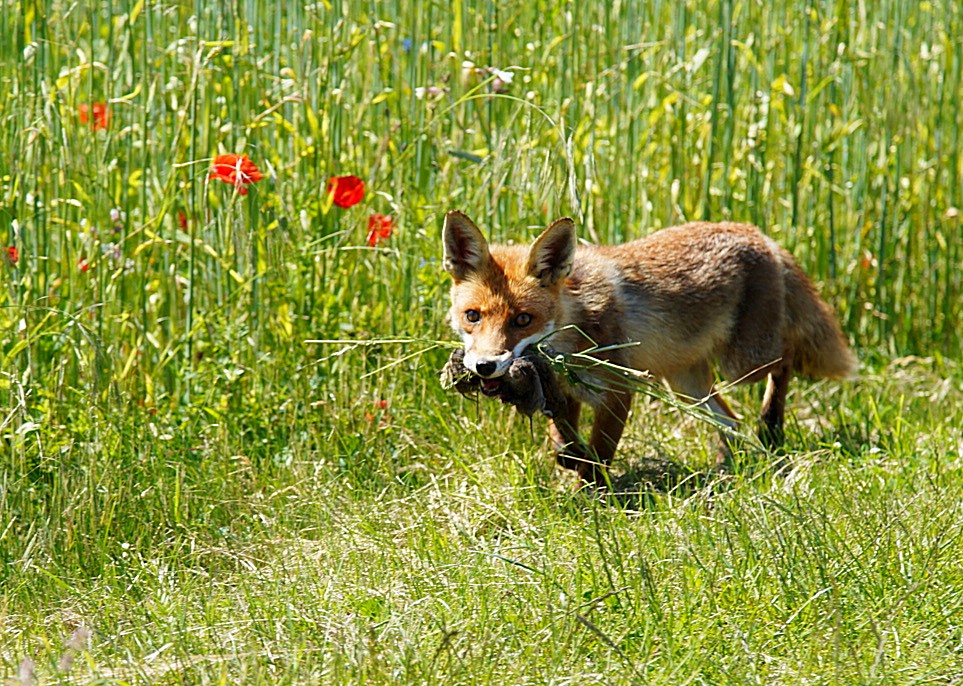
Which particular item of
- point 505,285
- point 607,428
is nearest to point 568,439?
point 607,428

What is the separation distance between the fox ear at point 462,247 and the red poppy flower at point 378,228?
441 mm

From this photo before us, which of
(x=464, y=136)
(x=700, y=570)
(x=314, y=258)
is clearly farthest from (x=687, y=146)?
(x=700, y=570)

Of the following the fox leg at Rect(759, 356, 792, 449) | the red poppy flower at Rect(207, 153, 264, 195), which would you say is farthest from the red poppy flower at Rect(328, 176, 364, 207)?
the fox leg at Rect(759, 356, 792, 449)

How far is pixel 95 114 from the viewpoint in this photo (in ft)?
16.4

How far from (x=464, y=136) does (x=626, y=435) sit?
1.65 m

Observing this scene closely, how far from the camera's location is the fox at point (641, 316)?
179 inches

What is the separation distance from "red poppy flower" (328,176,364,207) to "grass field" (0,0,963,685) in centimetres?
19

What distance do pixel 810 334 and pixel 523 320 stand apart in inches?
73.9

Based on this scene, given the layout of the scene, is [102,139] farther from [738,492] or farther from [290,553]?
[738,492]

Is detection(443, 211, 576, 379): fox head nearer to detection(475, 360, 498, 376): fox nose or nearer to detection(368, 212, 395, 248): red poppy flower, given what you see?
detection(475, 360, 498, 376): fox nose

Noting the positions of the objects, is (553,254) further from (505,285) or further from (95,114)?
(95,114)

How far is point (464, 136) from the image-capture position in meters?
5.63

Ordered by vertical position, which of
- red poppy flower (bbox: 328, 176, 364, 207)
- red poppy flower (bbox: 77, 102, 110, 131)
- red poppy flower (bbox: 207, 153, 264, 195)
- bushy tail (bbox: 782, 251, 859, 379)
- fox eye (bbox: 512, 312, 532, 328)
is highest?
red poppy flower (bbox: 77, 102, 110, 131)

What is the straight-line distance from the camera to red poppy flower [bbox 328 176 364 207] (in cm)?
495
